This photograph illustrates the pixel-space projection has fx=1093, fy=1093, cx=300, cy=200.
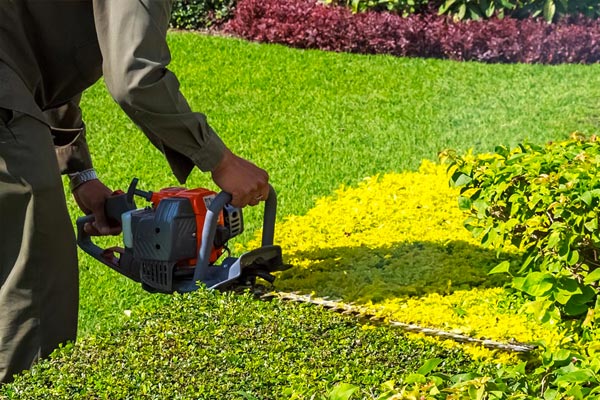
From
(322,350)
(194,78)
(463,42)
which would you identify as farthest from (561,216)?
(463,42)

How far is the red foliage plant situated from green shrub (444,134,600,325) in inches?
204

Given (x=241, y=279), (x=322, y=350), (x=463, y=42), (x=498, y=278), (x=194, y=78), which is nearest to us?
(x=322, y=350)

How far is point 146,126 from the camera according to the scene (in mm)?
3400

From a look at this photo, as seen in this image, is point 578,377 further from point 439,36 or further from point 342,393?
point 439,36

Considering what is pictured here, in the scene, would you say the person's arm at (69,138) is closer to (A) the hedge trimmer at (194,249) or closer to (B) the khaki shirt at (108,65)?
(B) the khaki shirt at (108,65)

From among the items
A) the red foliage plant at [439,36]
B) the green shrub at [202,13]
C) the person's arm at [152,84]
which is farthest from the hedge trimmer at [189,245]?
the green shrub at [202,13]

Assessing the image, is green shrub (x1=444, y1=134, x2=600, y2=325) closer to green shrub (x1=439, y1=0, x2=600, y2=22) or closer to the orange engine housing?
the orange engine housing

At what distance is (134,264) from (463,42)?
5757mm

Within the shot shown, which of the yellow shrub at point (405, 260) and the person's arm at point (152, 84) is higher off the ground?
the person's arm at point (152, 84)

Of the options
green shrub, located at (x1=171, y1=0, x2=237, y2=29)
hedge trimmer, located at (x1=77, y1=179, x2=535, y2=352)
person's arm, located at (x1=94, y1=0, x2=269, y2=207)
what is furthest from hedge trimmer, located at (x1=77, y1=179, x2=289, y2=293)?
green shrub, located at (x1=171, y1=0, x2=237, y2=29)

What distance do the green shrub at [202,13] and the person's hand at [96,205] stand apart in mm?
6104

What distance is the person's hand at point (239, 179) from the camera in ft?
11.6

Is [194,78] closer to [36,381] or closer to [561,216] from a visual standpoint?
[561,216]

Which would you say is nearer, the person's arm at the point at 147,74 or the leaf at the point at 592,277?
the person's arm at the point at 147,74
